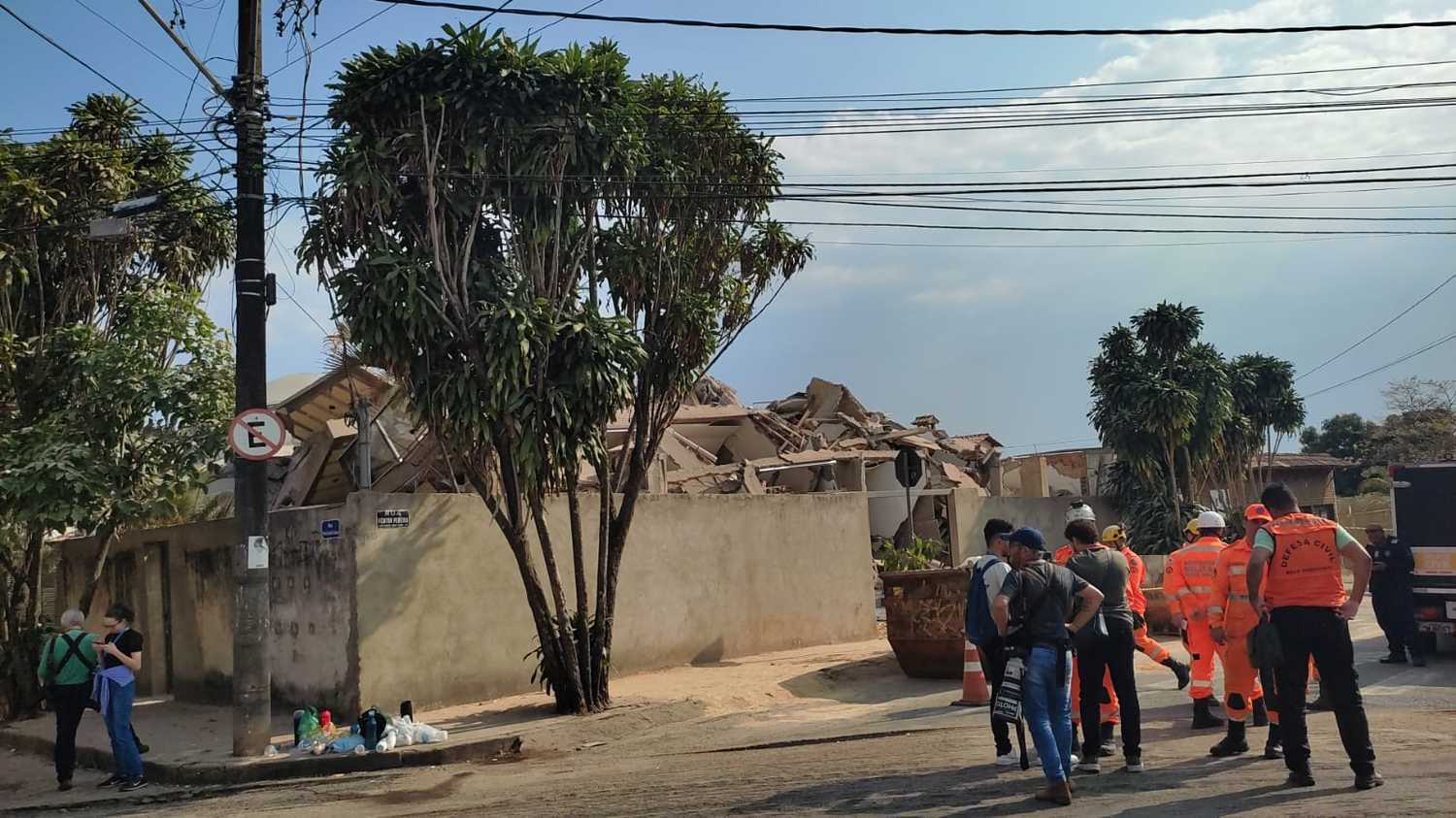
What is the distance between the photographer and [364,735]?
1104 cm

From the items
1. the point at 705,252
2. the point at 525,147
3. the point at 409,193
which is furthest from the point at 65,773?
the point at 705,252

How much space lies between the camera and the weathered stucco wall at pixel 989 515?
22.7 meters

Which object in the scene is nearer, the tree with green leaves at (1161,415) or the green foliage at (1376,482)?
the tree with green leaves at (1161,415)

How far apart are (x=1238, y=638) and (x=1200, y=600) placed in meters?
0.81

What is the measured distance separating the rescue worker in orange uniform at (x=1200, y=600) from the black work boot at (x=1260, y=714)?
0.29m

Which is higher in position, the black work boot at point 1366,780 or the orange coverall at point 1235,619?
the orange coverall at point 1235,619

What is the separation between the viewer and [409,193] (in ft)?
Answer: 40.8

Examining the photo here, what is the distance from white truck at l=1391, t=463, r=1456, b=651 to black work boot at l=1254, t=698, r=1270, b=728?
5.02 metres

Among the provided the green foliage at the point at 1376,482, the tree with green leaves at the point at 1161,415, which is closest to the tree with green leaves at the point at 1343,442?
the green foliage at the point at 1376,482

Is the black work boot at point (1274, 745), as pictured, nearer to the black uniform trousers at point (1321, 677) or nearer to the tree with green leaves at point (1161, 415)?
the black uniform trousers at point (1321, 677)

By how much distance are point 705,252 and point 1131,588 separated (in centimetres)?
614

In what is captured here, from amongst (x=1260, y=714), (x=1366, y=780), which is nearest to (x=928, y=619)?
(x=1260, y=714)

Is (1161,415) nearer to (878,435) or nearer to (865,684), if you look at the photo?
(878,435)

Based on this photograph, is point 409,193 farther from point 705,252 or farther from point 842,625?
point 842,625
